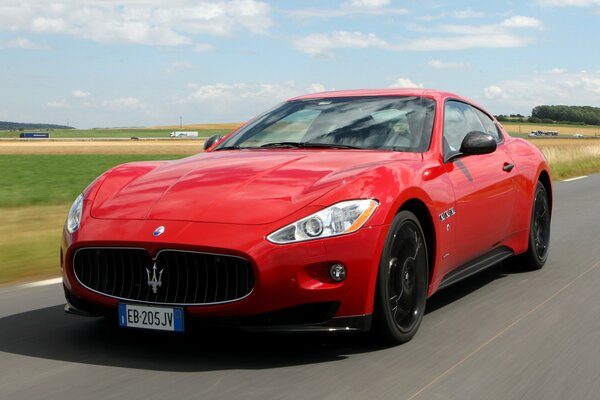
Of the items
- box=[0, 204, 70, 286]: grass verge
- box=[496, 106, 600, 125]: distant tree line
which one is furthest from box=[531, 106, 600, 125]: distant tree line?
box=[0, 204, 70, 286]: grass verge

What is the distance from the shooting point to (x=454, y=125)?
19.8 ft

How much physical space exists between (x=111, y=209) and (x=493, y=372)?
80.4 inches

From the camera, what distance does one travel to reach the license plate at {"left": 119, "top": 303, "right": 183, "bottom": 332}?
414 cm

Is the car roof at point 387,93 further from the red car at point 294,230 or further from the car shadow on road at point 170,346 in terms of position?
the car shadow on road at point 170,346

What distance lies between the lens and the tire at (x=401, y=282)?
4.43m

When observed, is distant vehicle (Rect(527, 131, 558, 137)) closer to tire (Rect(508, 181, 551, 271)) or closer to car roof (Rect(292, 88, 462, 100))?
tire (Rect(508, 181, 551, 271))

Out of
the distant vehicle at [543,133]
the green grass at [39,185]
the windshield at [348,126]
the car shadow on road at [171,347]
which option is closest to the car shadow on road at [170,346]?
the car shadow on road at [171,347]

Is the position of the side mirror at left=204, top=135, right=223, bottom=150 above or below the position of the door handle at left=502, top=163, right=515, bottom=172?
above

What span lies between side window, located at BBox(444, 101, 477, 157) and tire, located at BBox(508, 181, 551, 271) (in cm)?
109

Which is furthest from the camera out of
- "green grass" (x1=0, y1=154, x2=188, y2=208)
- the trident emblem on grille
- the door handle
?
"green grass" (x1=0, y1=154, x2=188, y2=208)

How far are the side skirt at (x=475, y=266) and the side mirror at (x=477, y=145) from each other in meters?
0.73

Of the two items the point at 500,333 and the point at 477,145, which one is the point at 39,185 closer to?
the point at 477,145

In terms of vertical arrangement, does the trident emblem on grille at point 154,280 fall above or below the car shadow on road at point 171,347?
above

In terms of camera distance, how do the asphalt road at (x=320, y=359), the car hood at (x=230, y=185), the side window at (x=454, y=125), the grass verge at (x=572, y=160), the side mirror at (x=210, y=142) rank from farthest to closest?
1. the grass verge at (x=572, y=160)
2. the side mirror at (x=210, y=142)
3. the side window at (x=454, y=125)
4. the car hood at (x=230, y=185)
5. the asphalt road at (x=320, y=359)
